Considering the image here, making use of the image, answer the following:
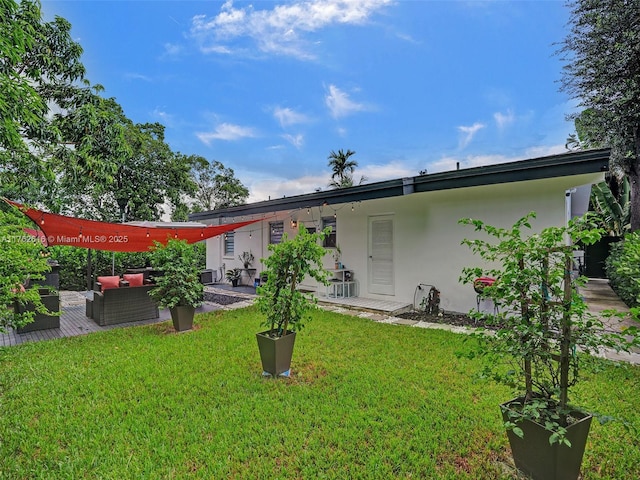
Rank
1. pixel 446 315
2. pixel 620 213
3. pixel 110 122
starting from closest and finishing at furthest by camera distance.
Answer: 1. pixel 446 315
2. pixel 110 122
3. pixel 620 213

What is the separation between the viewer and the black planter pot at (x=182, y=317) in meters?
5.58

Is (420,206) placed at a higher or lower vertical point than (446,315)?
higher

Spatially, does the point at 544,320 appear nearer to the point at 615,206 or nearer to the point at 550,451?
the point at 550,451

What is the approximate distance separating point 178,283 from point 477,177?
218 inches

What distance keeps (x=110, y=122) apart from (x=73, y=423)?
9921mm

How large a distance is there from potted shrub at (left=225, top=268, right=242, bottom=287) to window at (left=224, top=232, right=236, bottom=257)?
1032 millimetres

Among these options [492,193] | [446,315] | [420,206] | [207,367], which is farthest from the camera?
[420,206]

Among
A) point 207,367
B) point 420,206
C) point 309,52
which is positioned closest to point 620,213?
point 420,206

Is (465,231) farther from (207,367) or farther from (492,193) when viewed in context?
(207,367)

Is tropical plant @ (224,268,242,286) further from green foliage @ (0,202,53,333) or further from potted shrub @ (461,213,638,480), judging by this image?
potted shrub @ (461,213,638,480)

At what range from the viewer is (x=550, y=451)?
5.99ft

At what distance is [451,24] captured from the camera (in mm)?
9086

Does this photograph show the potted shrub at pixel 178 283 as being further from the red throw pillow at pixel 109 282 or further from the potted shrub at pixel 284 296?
the potted shrub at pixel 284 296

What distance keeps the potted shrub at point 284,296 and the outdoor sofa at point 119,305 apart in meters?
3.95
